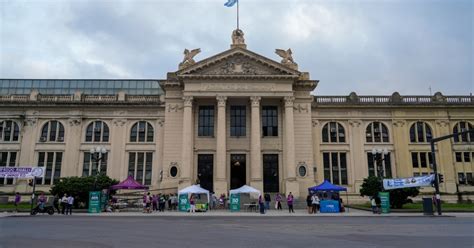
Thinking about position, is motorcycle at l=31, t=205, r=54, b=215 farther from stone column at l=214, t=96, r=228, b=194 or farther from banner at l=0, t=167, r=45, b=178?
stone column at l=214, t=96, r=228, b=194

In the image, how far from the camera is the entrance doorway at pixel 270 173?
4234cm

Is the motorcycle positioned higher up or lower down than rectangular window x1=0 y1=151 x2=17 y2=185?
lower down

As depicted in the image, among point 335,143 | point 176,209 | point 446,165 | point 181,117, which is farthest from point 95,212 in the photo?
point 446,165

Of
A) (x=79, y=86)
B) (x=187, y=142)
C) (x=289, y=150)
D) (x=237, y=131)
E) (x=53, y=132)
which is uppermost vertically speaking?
(x=79, y=86)

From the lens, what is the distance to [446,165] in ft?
A: 149

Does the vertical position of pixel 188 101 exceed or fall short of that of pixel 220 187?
it exceeds it

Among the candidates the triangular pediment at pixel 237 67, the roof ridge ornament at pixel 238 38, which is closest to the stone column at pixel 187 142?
the triangular pediment at pixel 237 67

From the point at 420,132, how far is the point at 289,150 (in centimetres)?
1892

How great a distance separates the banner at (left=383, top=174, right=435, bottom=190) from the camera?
29.0 metres

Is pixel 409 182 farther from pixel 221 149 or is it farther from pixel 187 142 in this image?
pixel 187 142

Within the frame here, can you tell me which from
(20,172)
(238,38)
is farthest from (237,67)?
(20,172)

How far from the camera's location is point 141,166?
4481 cm

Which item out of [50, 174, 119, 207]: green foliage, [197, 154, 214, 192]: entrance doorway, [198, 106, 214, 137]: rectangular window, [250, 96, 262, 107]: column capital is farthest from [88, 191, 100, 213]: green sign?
[250, 96, 262, 107]: column capital

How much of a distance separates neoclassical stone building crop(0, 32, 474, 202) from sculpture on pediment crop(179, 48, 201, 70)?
0.12m
